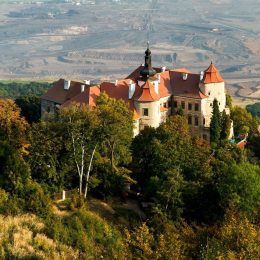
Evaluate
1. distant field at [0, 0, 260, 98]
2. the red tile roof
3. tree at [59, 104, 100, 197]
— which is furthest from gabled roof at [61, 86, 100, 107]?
distant field at [0, 0, 260, 98]

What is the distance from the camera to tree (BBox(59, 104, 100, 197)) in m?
28.9

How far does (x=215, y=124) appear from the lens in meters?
45.1

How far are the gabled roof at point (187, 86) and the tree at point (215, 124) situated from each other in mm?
2532

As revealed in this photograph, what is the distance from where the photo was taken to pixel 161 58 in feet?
521

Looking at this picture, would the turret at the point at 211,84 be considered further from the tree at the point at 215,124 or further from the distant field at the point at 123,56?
the distant field at the point at 123,56

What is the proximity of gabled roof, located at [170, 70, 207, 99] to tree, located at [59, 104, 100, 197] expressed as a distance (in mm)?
19406

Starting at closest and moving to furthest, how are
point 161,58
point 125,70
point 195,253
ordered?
point 195,253 < point 125,70 < point 161,58

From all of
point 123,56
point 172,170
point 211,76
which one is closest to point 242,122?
point 211,76

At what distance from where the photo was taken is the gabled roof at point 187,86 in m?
47.8

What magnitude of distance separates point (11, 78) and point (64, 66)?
19930 millimetres

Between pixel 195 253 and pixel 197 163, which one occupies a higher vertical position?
pixel 197 163

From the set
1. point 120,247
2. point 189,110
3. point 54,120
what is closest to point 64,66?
point 189,110

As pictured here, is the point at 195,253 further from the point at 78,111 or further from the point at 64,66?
the point at 64,66

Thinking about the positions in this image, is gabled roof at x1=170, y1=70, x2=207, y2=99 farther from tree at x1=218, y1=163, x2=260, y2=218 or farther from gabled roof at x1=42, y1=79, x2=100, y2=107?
tree at x1=218, y1=163, x2=260, y2=218
